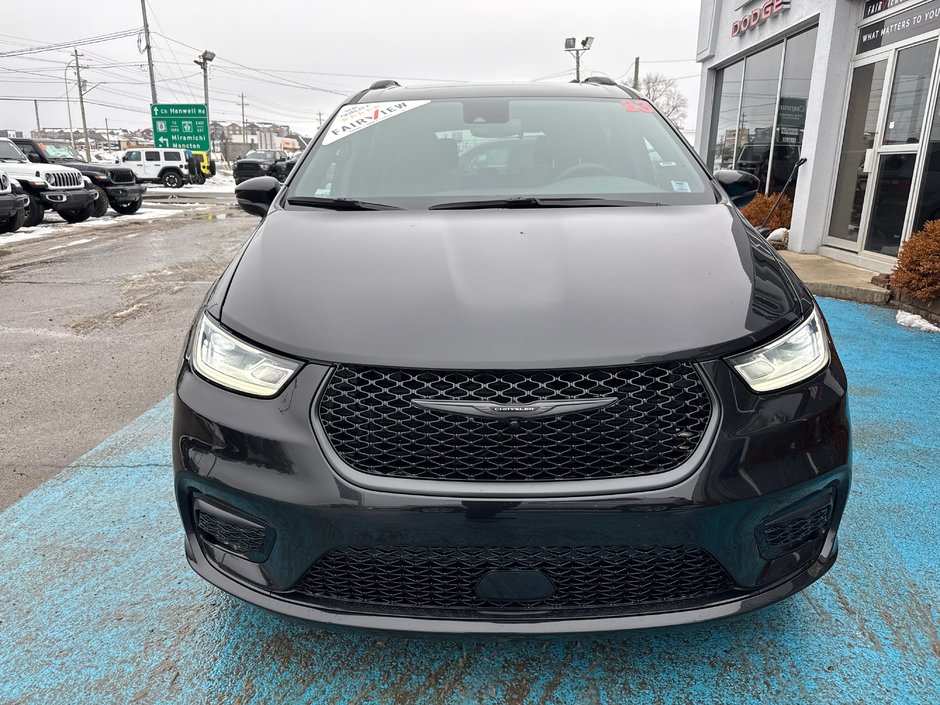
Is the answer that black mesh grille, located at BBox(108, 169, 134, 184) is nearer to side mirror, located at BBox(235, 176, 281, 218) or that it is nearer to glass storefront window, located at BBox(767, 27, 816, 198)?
glass storefront window, located at BBox(767, 27, 816, 198)

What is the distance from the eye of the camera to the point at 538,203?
2.32m

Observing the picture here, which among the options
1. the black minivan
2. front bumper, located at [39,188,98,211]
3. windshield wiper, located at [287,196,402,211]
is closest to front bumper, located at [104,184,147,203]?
front bumper, located at [39,188,98,211]

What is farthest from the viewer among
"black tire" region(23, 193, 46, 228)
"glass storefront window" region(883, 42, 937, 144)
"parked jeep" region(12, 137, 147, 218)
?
Answer: "parked jeep" region(12, 137, 147, 218)

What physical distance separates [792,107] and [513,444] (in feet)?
32.4

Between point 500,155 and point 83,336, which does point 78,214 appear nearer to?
point 83,336

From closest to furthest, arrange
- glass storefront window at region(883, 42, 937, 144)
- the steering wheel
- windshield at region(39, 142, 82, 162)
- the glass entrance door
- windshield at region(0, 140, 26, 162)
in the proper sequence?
the steering wheel < glass storefront window at region(883, 42, 937, 144) < the glass entrance door < windshield at region(0, 140, 26, 162) < windshield at region(39, 142, 82, 162)

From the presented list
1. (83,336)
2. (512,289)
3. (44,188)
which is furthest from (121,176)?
(512,289)

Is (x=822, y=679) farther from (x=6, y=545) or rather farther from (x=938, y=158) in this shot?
(x=938, y=158)

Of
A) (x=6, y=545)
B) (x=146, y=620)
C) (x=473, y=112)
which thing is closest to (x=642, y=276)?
(x=473, y=112)

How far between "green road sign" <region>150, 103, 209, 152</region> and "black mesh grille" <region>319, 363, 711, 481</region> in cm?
3874

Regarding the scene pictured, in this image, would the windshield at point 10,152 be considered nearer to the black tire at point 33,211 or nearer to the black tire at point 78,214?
the black tire at point 33,211

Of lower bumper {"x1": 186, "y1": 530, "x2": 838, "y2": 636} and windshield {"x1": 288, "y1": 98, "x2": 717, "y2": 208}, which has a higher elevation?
windshield {"x1": 288, "y1": 98, "x2": 717, "y2": 208}

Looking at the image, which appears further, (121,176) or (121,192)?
(121,176)

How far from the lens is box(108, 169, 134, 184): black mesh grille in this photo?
1590cm
